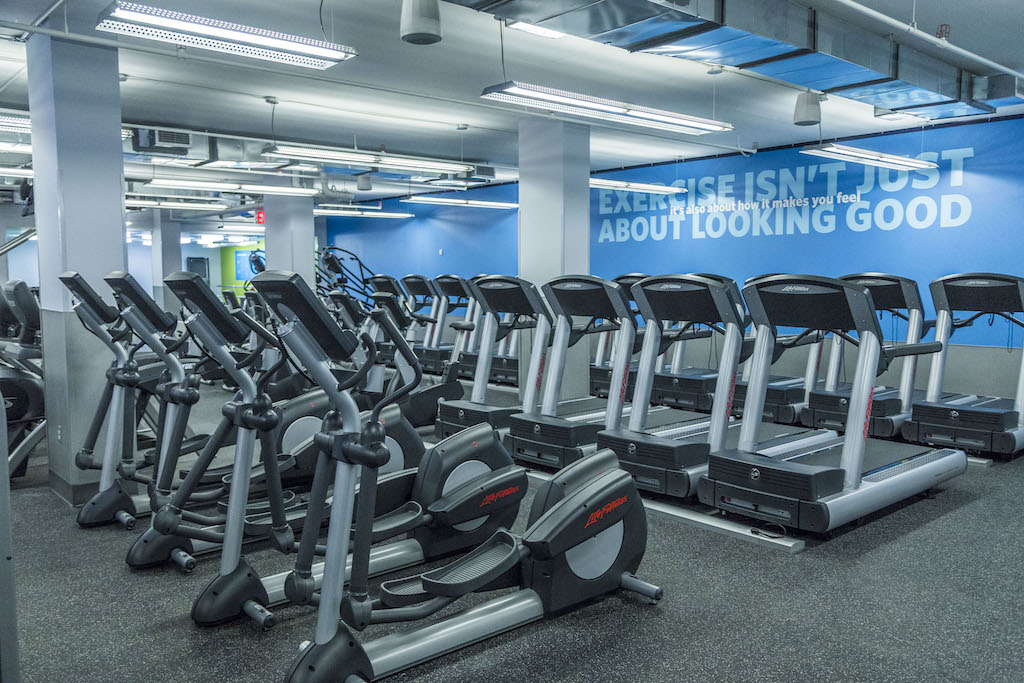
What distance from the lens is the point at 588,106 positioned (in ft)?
20.1

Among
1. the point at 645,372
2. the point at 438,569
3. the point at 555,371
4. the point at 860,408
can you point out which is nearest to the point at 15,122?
the point at 555,371

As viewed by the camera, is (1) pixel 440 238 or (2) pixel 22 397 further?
(1) pixel 440 238

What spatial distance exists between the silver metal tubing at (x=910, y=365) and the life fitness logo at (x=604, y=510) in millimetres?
4097

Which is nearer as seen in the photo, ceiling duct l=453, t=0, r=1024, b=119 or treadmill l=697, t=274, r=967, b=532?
treadmill l=697, t=274, r=967, b=532

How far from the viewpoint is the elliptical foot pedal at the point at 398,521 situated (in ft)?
9.98

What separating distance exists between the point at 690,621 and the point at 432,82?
19.8 ft

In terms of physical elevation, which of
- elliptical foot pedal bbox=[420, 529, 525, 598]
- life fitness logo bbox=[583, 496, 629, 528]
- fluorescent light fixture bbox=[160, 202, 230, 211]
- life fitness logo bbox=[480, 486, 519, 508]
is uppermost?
fluorescent light fixture bbox=[160, 202, 230, 211]

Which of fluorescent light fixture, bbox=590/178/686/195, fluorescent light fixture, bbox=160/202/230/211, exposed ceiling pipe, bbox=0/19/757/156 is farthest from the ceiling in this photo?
fluorescent light fixture, bbox=160/202/230/211

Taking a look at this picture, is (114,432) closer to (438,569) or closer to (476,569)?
(438,569)

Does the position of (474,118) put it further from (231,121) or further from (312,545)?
(312,545)

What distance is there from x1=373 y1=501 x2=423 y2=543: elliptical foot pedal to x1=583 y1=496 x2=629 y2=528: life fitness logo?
79 cm

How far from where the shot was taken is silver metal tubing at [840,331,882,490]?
12.9 ft

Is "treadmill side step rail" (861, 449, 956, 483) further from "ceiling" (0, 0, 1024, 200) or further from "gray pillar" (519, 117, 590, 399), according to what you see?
"gray pillar" (519, 117, 590, 399)

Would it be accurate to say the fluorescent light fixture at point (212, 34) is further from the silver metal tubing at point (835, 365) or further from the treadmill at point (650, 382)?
the silver metal tubing at point (835, 365)
